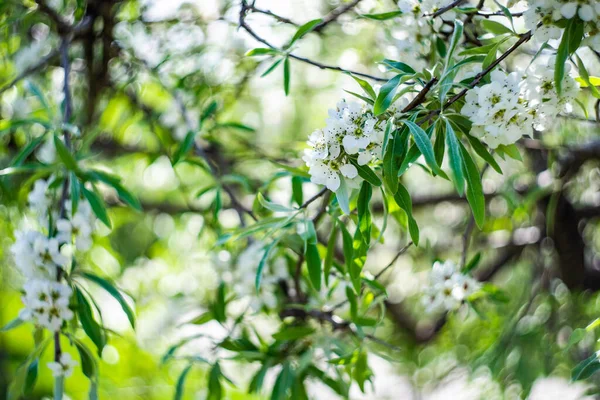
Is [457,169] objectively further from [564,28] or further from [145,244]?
[145,244]

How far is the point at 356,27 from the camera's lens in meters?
1.95

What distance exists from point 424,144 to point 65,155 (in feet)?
2.47

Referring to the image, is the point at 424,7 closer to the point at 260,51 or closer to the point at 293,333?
the point at 260,51

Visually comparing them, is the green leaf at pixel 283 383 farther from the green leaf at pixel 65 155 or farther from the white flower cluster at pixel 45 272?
the green leaf at pixel 65 155

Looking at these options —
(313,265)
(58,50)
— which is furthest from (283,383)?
(58,50)

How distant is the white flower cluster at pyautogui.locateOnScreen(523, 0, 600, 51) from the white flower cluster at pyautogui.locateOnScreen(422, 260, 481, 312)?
2.03 feet

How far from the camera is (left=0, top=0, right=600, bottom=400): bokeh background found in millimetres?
1598

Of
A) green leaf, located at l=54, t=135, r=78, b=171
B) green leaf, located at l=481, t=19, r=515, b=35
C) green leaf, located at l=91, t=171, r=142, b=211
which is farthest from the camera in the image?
green leaf, located at l=91, t=171, r=142, b=211

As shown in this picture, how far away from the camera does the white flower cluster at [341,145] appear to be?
2.76 feet

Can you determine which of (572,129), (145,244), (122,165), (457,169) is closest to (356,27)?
(572,129)

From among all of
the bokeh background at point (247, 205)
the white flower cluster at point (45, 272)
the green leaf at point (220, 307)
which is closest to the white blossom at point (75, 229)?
the white flower cluster at point (45, 272)

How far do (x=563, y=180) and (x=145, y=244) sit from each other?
144 cm

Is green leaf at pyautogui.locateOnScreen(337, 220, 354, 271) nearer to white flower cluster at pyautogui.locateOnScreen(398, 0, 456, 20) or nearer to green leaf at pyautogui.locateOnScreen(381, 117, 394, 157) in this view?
green leaf at pyautogui.locateOnScreen(381, 117, 394, 157)

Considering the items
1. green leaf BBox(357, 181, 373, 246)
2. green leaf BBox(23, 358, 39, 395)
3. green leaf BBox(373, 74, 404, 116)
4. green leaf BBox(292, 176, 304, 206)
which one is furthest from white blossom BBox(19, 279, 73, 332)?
green leaf BBox(373, 74, 404, 116)
